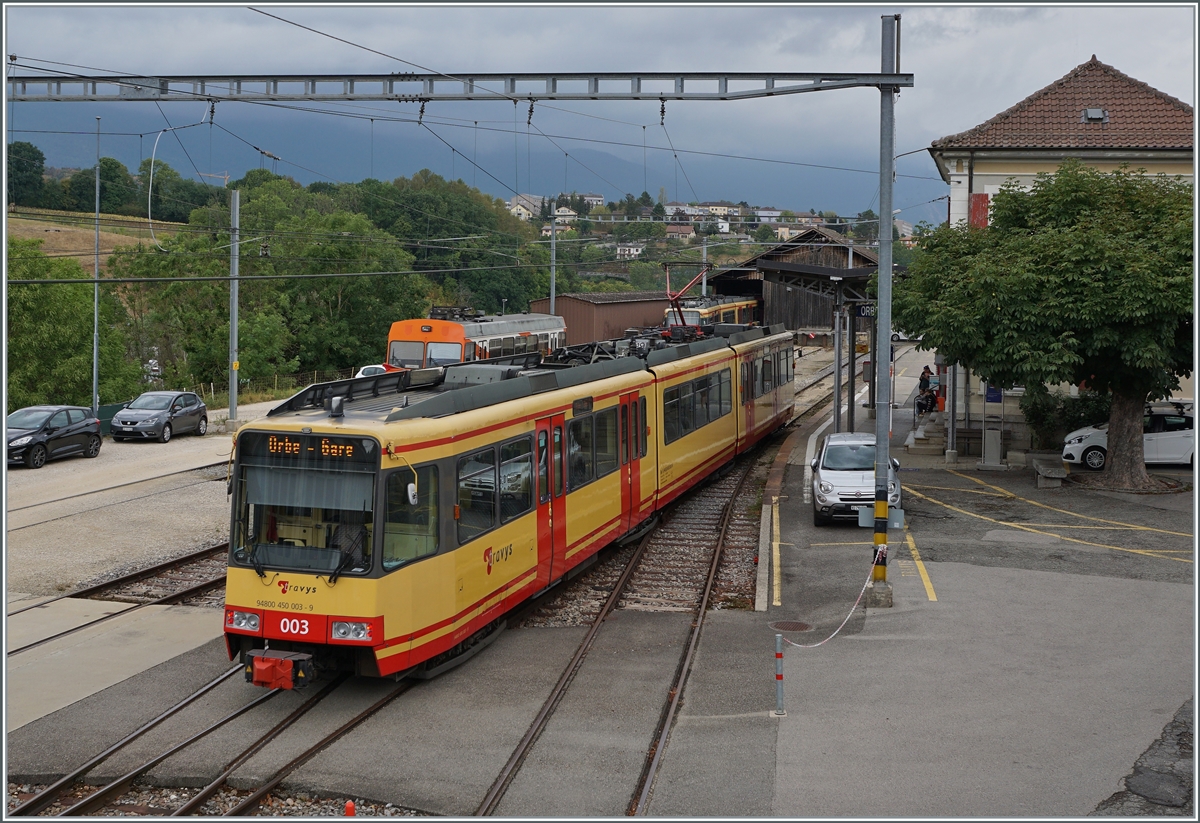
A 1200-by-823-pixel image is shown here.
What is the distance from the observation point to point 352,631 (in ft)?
33.3

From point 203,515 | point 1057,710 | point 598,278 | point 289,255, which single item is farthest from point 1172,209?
point 598,278

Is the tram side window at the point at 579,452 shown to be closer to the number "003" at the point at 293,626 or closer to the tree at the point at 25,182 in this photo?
the number "003" at the point at 293,626

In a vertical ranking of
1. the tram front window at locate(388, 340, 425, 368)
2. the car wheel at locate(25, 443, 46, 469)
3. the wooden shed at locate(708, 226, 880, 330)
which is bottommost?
the car wheel at locate(25, 443, 46, 469)

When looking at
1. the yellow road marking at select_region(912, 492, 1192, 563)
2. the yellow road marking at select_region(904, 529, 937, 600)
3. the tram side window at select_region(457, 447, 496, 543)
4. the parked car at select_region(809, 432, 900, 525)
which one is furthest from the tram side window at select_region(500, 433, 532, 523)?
the yellow road marking at select_region(912, 492, 1192, 563)

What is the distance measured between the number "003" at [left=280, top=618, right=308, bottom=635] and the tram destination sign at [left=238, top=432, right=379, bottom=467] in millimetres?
1455

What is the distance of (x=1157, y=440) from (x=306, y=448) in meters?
22.0

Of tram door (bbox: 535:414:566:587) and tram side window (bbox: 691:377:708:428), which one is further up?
tram side window (bbox: 691:377:708:428)

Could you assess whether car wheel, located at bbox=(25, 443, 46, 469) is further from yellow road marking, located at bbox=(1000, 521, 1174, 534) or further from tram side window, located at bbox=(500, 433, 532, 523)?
yellow road marking, located at bbox=(1000, 521, 1174, 534)

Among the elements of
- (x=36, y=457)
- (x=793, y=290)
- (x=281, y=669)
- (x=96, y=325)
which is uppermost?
(x=793, y=290)

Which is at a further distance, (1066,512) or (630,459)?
(1066,512)

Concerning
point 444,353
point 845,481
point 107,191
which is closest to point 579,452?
point 845,481

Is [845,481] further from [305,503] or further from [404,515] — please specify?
[305,503]

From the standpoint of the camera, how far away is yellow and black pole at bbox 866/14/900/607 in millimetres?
14570

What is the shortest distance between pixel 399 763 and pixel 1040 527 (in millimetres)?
14228
